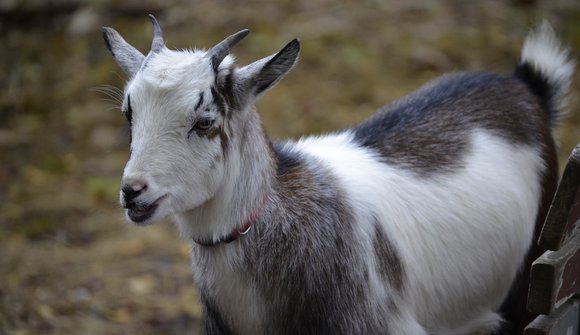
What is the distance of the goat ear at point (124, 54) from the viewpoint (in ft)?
13.4

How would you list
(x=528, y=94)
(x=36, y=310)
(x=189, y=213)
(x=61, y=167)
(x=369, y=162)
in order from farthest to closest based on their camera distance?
(x=61, y=167), (x=36, y=310), (x=528, y=94), (x=369, y=162), (x=189, y=213)

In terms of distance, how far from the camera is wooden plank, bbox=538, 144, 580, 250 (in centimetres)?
293

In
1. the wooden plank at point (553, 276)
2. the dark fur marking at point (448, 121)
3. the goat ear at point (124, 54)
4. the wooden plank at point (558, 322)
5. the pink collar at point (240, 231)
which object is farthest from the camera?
the dark fur marking at point (448, 121)

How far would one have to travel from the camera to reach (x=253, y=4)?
1002cm

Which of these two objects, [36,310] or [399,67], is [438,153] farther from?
[399,67]

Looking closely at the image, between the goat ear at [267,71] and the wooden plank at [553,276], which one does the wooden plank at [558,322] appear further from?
the goat ear at [267,71]

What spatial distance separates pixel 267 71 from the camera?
12.5 feet

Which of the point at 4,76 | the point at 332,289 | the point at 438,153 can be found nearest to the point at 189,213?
the point at 332,289

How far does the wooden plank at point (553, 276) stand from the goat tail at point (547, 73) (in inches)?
74.1

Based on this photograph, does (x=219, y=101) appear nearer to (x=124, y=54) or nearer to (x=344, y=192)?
(x=124, y=54)

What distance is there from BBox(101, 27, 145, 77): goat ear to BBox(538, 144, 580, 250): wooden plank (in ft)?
6.12

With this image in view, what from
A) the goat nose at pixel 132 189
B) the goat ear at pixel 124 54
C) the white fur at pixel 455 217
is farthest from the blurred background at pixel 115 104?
the goat nose at pixel 132 189

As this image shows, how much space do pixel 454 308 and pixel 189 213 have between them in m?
1.35

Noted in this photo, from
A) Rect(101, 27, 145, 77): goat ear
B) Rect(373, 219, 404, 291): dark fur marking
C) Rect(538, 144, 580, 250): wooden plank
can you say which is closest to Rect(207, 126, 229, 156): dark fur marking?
Rect(101, 27, 145, 77): goat ear
